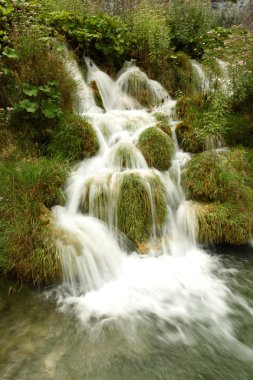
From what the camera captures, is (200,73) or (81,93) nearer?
(81,93)

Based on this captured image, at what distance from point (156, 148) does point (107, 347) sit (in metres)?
3.27

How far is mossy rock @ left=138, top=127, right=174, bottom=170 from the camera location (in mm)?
5094

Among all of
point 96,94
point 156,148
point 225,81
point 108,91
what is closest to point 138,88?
point 108,91

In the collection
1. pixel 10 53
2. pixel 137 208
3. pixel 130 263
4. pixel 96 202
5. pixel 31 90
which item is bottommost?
pixel 130 263

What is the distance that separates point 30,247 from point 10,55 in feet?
10.4

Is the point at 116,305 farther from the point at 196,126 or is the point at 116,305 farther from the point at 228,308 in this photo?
the point at 196,126

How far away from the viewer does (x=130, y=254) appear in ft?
13.5

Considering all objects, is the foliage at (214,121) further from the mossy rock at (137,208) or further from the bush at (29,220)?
the bush at (29,220)

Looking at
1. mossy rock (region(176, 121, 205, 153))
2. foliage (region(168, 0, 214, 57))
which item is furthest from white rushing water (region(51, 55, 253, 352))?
foliage (region(168, 0, 214, 57))

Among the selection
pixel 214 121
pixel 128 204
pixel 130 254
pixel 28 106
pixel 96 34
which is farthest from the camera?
pixel 96 34

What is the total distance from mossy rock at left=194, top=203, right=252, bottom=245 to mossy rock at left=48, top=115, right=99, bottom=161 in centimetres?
209

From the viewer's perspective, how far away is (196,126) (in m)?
6.08

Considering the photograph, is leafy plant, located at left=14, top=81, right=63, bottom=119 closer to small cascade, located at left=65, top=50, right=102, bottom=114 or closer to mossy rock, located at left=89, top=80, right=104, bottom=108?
small cascade, located at left=65, top=50, right=102, bottom=114

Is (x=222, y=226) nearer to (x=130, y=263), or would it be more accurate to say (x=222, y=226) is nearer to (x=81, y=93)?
(x=130, y=263)
